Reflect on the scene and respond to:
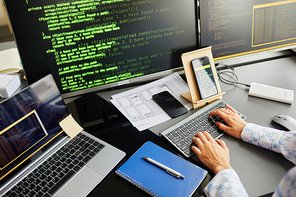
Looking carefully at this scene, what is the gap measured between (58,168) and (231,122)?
67cm

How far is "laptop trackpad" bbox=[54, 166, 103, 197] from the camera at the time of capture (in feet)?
2.52

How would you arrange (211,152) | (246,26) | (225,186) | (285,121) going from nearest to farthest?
1. (225,186)
2. (211,152)
3. (285,121)
4. (246,26)

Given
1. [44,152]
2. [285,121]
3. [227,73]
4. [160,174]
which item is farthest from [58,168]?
[227,73]

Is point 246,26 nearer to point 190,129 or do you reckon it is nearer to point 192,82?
point 192,82

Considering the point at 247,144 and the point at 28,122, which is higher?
the point at 28,122

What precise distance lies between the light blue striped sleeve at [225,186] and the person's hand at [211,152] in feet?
0.10

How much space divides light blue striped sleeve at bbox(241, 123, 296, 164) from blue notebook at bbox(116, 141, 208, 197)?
0.81ft

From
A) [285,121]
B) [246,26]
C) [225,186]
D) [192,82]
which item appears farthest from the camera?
[246,26]

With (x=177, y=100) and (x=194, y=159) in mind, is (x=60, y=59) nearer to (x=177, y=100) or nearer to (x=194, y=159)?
(x=177, y=100)

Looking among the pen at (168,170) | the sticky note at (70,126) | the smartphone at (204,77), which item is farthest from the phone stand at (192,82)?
the sticky note at (70,126)

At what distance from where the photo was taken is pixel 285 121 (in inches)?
38.0

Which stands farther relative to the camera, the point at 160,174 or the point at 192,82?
the point at 192,82

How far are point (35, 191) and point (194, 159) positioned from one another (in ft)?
1.75

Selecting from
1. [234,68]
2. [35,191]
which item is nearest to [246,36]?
[234,68]
